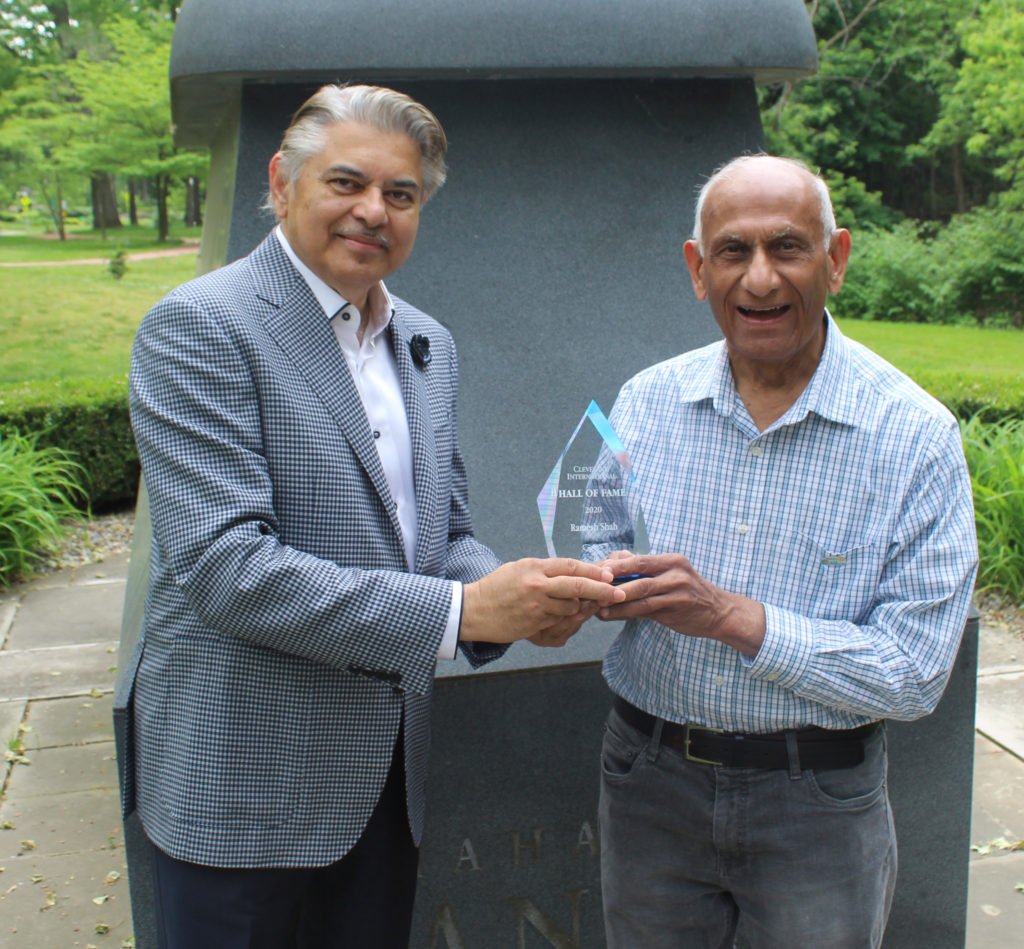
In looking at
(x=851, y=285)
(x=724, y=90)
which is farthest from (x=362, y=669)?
(x=851, y=285)

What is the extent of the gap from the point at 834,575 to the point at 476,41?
2154 millimetres

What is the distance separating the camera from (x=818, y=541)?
193 centimetres

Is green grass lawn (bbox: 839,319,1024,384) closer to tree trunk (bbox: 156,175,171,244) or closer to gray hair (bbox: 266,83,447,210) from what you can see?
gray hair (bbox: 266,83,447,210)

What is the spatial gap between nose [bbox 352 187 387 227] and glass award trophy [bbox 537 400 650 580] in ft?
1.79

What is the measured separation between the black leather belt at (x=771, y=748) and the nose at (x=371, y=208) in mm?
1107

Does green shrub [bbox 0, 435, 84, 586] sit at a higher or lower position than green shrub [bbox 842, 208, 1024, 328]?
lower

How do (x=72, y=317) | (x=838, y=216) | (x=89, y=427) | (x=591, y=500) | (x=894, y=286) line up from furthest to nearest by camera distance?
(x=838, y=216), (x=894, y=286), (x=72, y=317), (x=89, y=427), (x=591, y=500)

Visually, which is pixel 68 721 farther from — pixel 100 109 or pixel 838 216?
pixel 838 216

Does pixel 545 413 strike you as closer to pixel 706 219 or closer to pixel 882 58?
pixel 706 219

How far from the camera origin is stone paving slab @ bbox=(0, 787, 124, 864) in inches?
145

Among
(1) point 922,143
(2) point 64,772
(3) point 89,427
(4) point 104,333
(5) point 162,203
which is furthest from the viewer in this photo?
(5) point 162,203

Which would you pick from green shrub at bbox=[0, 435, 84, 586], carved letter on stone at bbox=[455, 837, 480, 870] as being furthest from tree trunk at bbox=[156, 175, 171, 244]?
carved letter on stone at bbox=[455, 837, 480, 870]

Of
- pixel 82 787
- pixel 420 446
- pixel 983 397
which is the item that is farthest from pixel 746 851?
pixel 983 397

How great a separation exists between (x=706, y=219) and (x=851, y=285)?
1893 cm
